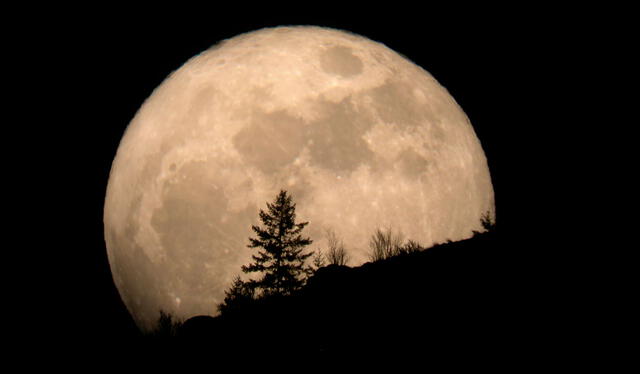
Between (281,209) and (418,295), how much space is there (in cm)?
324

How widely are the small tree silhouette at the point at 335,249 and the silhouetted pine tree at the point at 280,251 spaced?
33 centimetres

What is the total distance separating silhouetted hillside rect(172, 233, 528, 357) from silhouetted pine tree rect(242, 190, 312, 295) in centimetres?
201

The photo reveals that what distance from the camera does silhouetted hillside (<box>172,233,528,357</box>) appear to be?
2.87 m

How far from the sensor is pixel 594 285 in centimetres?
289

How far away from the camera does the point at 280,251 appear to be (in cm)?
586

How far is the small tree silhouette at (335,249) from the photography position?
6082 millimetres

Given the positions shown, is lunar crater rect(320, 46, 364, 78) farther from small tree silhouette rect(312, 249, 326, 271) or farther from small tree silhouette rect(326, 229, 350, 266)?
small tree silhouette rect(312, 249, 326, 271)

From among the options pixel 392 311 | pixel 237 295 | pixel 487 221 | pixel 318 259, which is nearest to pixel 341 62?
pixel 318 259

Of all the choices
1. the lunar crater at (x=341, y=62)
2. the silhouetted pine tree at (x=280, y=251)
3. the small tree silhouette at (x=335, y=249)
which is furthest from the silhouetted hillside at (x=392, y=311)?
the lunar crater at (x=341, y=62)

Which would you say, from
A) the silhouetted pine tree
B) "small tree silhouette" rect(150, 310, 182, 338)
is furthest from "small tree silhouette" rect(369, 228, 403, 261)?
"small tree silhouette" rect(150, 310, 182, 338)

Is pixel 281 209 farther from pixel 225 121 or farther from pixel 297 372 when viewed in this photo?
pixel 297 372

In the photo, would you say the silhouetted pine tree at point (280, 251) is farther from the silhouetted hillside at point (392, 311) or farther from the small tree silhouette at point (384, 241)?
the silhouetted hillside at point (392, 311)

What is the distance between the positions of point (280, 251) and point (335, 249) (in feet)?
2.91

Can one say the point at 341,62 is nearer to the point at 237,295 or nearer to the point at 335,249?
the point at 335,249
